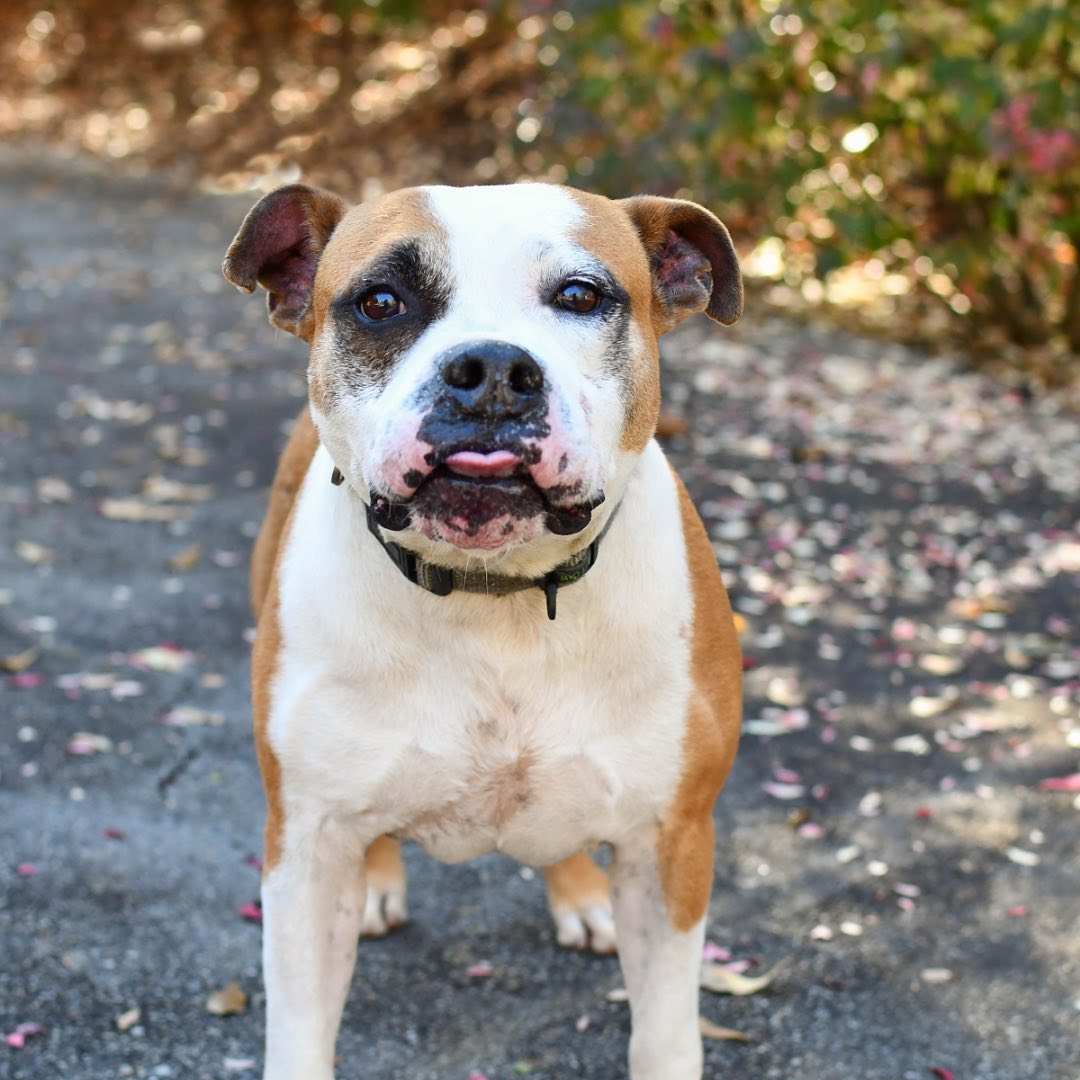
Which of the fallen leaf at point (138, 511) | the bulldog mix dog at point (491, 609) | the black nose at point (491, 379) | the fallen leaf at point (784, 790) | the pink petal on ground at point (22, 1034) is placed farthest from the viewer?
the fallen leaf at point (138, 511)

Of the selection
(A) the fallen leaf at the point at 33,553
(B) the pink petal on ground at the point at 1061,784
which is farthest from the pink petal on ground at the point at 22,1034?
→ (A) the fallen leaf at the point at 33,553

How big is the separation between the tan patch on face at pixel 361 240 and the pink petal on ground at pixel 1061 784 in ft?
8.14

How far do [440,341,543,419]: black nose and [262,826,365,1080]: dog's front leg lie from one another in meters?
0.85

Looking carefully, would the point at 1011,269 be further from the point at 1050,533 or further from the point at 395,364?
the point at 395,364

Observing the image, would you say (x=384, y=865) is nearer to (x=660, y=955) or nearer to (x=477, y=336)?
(x=660, y=955)

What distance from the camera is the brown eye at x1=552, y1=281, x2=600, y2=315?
2.41m

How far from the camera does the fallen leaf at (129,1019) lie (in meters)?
3.14

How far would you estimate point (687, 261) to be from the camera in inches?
111

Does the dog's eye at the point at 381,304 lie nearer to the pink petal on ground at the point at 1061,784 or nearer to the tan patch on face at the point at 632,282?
the tan patch on face at the point at 632,282

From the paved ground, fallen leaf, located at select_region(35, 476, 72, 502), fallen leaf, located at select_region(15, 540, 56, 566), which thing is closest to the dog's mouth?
the paved ground

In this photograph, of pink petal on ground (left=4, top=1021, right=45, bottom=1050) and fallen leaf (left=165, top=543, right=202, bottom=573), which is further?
fallen leaf (left=165, top=543, right=202, bottom=573)

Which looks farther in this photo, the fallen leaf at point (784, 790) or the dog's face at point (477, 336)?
the fallen leaf at point (784, 790)

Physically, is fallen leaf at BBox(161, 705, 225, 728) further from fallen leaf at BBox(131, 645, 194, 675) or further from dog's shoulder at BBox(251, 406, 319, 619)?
dog's shoulder at BBox(251, 406, 319, 619)

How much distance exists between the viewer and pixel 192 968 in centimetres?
335
